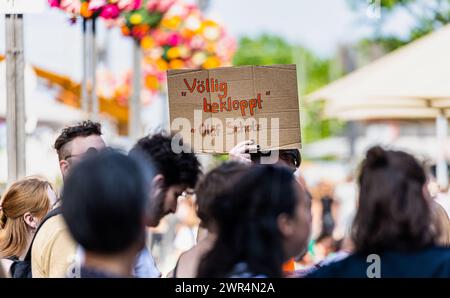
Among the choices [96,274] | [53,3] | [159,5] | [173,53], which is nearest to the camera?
[96,274]

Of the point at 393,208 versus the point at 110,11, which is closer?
the point at 393,208

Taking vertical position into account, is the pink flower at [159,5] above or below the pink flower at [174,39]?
above

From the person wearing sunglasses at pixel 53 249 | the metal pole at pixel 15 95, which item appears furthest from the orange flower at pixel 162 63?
the person wearing sunglasses at pixel 53 249

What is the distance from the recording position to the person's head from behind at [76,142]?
359 centimetres

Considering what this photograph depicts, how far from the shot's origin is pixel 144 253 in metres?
2.76

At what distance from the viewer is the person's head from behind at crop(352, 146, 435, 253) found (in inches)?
90.4

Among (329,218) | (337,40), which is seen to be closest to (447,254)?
(329,218)

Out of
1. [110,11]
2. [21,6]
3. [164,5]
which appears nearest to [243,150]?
[21,6]

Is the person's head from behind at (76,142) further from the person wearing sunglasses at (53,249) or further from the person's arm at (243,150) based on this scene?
the person's arm at (243,150)

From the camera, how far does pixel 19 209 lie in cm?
356

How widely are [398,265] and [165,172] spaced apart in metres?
0.81

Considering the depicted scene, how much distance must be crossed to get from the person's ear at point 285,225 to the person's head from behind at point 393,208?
0.19 meters

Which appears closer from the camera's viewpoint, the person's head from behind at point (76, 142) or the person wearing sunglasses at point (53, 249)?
the person wearing sunglasses at point (53, 249)

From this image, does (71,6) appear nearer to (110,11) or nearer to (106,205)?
(110,11)
